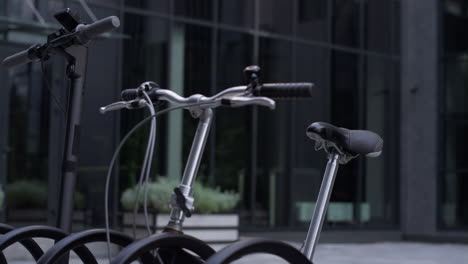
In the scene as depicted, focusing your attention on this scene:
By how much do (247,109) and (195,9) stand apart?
202 cm

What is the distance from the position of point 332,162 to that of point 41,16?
8498 millimetres

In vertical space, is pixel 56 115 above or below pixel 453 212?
above

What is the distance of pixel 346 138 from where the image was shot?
2865 mm

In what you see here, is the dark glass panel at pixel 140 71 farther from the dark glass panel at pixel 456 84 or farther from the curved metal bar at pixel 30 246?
the curved metal bar at pixel 30 246

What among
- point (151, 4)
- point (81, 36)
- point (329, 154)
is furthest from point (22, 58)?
point (151, 4)

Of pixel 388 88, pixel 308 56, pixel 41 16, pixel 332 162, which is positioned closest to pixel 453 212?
pixel 388 88

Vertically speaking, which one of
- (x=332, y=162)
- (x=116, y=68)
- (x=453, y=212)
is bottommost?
(x=453, y=212)

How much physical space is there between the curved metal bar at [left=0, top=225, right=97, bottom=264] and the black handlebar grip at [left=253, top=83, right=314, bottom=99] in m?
0.94

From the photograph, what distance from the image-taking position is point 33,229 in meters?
2.70

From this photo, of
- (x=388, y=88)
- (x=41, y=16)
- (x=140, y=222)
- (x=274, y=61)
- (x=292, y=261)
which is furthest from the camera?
(x=388, y=88)

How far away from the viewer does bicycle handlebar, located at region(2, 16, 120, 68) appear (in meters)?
2.62

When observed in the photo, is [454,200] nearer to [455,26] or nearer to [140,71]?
[455,26]

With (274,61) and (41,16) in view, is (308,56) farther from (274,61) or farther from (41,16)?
(41,16)

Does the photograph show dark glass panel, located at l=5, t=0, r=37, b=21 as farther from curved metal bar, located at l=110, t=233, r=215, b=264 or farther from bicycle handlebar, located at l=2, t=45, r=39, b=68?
curved metal bar, located at l=110, t=233, r=215, b=264
